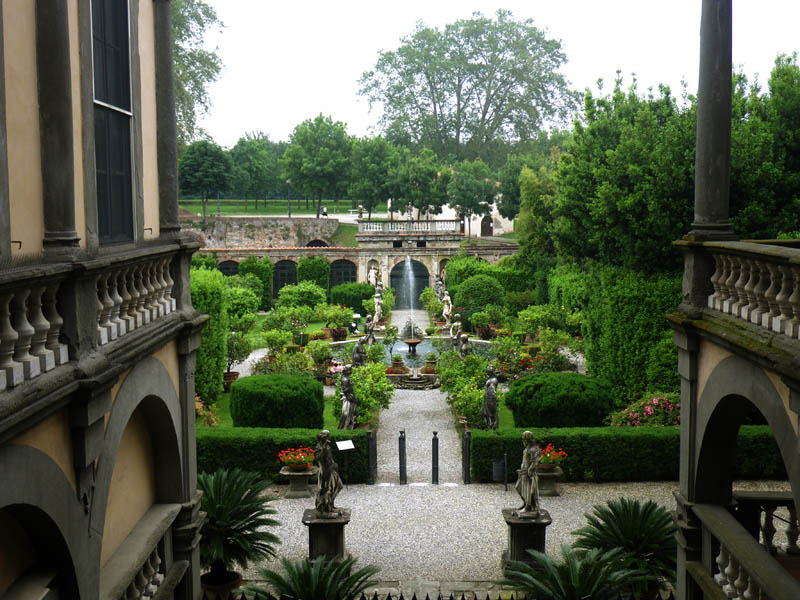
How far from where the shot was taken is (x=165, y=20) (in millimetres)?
8094

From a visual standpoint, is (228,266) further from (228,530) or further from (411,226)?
(228,530)

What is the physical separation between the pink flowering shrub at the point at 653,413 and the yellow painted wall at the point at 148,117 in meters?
11.4

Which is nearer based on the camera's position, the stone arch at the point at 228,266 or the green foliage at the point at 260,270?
the green foliage at the point at 260,270

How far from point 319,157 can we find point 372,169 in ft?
14.6

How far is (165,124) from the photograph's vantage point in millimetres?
8203

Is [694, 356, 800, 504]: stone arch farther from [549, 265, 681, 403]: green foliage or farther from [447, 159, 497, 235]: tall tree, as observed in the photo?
[447, 159, 497, 235]: tall tree

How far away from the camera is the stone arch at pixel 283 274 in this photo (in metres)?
46.5

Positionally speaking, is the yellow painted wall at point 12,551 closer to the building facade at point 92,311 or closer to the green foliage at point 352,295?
the building facade at point 92,311

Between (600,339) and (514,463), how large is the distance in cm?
641

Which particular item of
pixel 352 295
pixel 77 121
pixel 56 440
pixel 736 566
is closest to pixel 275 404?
pixel 736 566

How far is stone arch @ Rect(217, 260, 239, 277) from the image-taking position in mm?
46000

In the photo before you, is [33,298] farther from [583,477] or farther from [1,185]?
[583,477]

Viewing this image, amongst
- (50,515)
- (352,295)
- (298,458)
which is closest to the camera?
(50,515)

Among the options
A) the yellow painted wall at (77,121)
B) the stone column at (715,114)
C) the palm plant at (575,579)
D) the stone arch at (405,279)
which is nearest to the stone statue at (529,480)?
the palm plant at (575,579)
